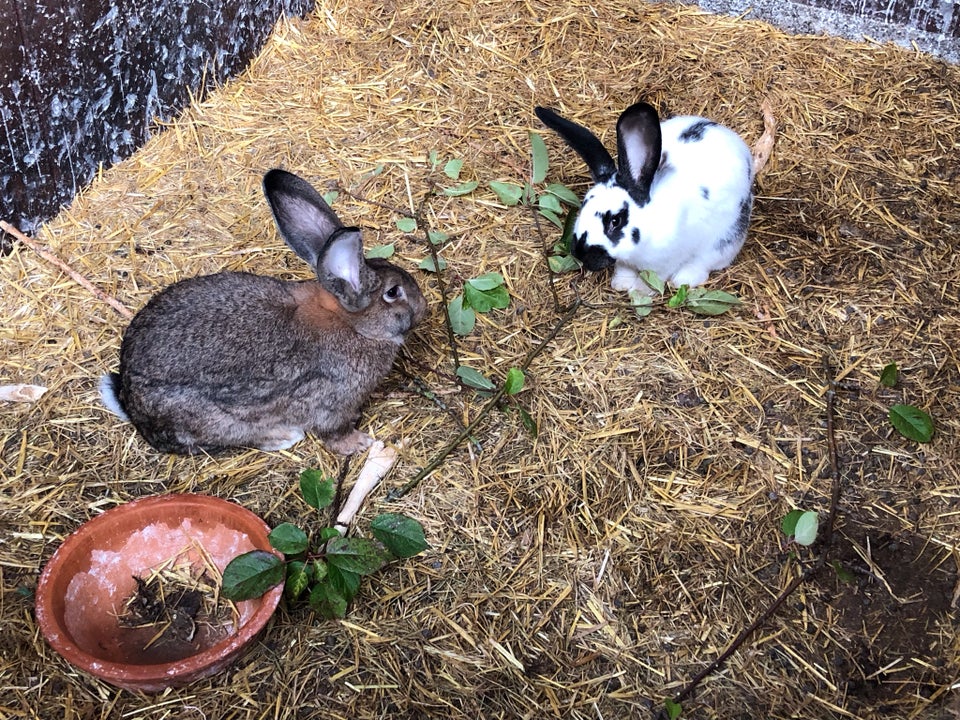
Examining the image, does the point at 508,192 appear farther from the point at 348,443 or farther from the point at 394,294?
the point at 348,443

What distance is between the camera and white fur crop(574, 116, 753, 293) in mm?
3557

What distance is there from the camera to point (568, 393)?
337 cm

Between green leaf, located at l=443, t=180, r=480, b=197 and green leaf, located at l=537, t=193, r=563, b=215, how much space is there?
357mm

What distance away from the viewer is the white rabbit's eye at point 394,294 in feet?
10.6

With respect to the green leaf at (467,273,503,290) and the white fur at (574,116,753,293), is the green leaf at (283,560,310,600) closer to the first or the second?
the green leaf at (467,273,503,290)

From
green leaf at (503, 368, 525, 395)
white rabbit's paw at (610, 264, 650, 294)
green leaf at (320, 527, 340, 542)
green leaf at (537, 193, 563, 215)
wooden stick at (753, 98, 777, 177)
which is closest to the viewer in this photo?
green leaf at (320, 527, 340, 542)

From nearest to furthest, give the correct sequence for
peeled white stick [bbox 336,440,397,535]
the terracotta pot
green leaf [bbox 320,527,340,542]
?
the terracotta pot < green leaf [bbox 320,527,340,542] < peeled white stick [bbox 336,440,397,535]

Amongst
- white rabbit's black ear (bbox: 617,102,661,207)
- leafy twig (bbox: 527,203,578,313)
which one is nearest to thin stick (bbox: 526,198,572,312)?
leafy twig (bbox: 527,203,578,313)

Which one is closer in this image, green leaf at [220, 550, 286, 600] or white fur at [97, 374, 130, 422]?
green leaf at [220, 550, 286, 600]

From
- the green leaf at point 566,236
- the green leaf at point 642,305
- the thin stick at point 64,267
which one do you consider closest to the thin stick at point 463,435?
the green leaf at point 642,305

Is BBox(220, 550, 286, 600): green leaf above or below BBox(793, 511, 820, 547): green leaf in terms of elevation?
below

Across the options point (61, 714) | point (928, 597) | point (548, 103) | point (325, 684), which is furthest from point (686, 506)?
point (548, 103)

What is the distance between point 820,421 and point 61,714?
2783 mm

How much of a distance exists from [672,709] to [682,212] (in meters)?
2.01
